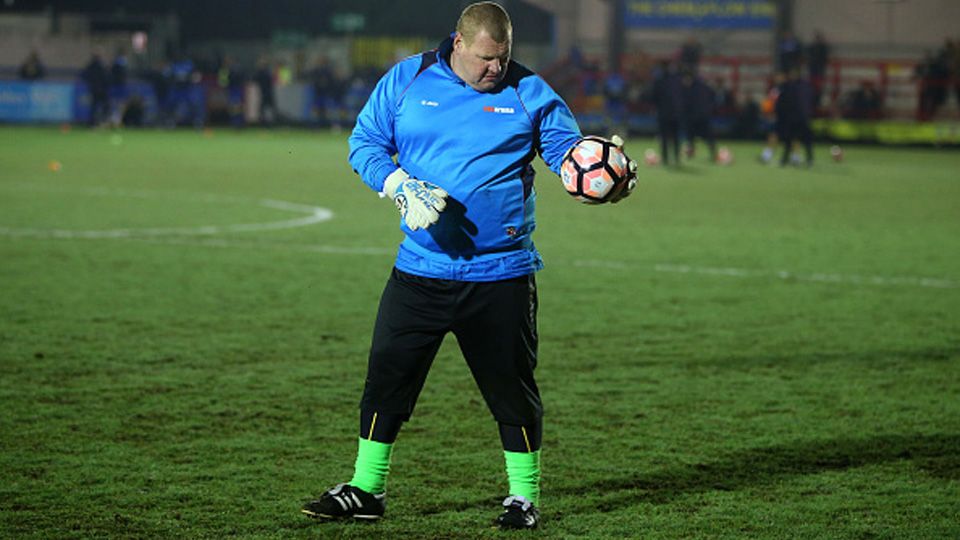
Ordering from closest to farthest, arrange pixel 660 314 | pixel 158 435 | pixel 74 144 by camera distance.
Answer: pixel 158 435 < pixel 660 314 < pixel 74 144

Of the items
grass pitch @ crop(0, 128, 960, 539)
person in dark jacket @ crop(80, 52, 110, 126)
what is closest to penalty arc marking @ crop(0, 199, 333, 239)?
grass pitch @ crop(0, 128, 960, 539)

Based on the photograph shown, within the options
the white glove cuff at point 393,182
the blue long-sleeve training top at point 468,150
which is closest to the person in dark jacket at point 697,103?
the blue long-sleeve training top at point 468,150

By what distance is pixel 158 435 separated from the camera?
7.05 metres

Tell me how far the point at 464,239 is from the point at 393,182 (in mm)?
356

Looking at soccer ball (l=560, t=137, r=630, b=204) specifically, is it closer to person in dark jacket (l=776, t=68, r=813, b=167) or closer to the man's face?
the man's face

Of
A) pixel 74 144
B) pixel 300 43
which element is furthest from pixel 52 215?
pixel 300 43

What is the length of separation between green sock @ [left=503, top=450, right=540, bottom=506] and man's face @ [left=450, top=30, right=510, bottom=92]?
4.61ft

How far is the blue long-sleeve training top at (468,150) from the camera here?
18.2ft

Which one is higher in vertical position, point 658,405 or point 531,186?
point 531,186

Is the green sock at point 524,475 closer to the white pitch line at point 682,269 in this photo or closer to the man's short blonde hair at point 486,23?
the man's short blonde hair at point 486,23

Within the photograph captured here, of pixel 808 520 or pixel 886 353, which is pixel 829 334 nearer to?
pixel 886 353

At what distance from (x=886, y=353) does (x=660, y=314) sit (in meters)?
1.96

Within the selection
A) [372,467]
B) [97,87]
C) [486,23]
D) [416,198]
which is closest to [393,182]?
[416,198]

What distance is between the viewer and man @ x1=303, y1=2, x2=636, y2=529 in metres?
5.54
